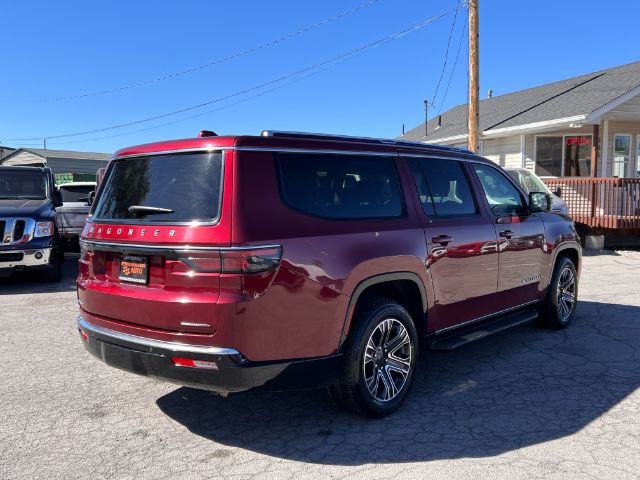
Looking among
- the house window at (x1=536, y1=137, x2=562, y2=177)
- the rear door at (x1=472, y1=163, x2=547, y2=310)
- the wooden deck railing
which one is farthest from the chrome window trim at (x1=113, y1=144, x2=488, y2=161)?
the house window at (x1=536, y1=137, x2=562, y2=177)

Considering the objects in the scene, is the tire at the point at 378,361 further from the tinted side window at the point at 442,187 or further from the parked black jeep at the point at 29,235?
the parked black jeep at the point at 29,235

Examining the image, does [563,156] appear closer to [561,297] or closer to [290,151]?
[561,297]

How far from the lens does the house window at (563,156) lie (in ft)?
55.9

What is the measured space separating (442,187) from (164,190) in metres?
2.29

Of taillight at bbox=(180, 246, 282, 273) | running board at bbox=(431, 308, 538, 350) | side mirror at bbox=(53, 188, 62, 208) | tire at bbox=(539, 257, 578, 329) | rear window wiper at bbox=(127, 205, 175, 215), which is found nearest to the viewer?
taillight at bbox=(180, 246, 282, 273)

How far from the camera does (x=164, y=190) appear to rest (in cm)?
340

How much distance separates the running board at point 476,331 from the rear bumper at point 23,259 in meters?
7.08

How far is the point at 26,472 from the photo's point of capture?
310cm

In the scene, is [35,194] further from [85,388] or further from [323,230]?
[323,230]

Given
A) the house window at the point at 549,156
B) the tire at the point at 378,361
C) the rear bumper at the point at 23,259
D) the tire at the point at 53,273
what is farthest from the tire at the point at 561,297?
the house window at the point at 549,156

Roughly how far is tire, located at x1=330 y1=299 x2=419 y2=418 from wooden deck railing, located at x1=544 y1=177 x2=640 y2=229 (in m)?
11.4

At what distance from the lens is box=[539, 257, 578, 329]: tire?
589 centimetres

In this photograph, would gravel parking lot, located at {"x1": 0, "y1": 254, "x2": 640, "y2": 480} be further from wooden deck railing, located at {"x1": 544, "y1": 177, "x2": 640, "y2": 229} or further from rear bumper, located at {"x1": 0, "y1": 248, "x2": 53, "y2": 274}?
wooden deck railing, located at {"x1": 544, "y1": 177, "x2": 640, "y2": 229}

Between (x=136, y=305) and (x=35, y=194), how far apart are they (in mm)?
8113
